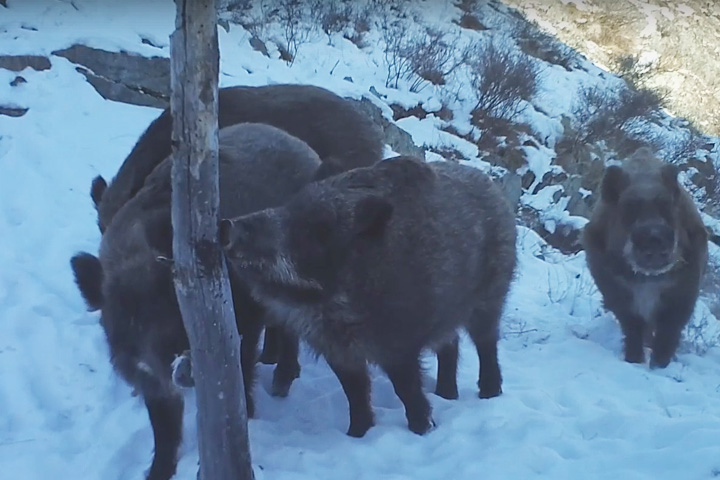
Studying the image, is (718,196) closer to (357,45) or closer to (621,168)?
(357,45)

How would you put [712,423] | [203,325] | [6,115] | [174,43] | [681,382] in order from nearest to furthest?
[174,43], [203,325], [712,423], [681,382], [6,115]

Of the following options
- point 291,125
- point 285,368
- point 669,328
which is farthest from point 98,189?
point 669,328

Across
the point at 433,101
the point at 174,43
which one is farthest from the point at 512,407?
the point at 433,101

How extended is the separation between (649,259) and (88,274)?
4291 millimetres

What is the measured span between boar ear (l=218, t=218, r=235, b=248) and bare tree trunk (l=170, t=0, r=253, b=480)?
2.3 inches

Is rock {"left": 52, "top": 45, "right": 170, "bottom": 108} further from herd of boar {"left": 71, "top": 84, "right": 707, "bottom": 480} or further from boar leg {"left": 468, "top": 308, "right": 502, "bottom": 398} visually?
boar leg {"left": 468, "top": 308, "right": 502, "bottom": 398}

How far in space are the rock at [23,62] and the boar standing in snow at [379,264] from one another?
5.75m

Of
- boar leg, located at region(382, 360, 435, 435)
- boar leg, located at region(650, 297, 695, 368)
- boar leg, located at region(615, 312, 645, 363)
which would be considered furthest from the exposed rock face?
boar leg, located at region(382, 360, 435, 435)

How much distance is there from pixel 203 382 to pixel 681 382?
3.97 m

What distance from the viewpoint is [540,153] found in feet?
46.5

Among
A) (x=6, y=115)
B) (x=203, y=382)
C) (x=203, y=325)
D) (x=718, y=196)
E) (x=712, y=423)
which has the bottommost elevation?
(x=718, y=196)

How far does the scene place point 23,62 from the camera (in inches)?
382

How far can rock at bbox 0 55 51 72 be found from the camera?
9609 millimetres

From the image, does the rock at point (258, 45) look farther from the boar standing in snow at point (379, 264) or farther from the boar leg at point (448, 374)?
the boar leg at point (448, 374)
